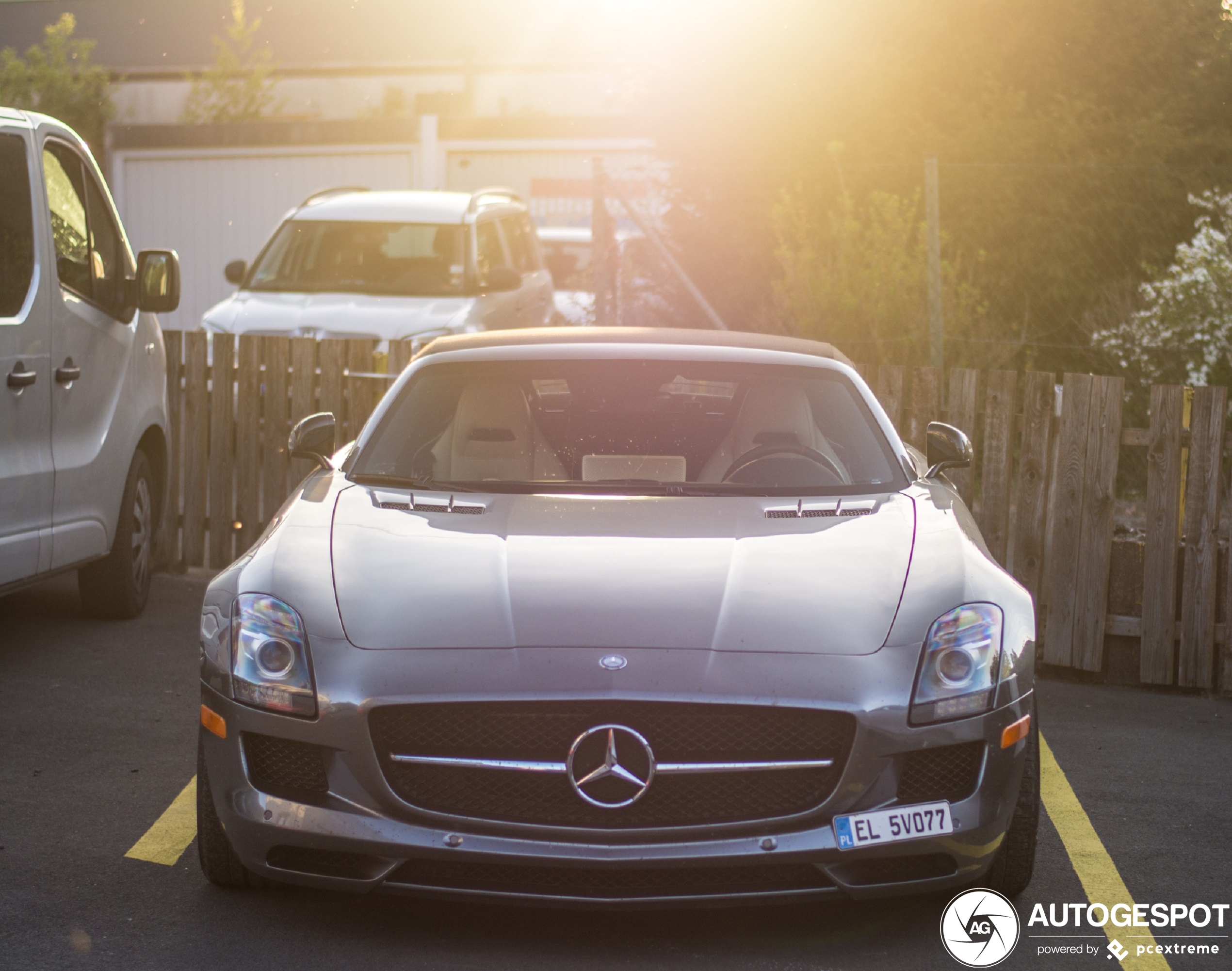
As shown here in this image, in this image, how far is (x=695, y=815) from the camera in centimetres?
355

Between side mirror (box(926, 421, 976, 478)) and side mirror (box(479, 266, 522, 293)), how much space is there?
6.88 meters

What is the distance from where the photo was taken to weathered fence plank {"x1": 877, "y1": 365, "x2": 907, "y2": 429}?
24.6ft

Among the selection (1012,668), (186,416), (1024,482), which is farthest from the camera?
(186,416)

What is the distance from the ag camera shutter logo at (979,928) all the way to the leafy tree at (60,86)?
32310 mm

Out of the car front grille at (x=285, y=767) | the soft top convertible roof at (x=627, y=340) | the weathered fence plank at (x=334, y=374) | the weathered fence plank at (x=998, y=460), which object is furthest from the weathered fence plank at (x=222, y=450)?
the car front grille at (x=285, y=767)

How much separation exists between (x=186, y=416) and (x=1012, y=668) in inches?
238

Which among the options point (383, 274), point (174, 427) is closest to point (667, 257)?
point (383, 274)

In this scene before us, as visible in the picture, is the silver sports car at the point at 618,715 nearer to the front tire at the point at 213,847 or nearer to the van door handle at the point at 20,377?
the front tire at the point at 213,847

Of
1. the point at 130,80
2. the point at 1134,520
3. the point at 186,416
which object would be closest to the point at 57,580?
the point at 186,416

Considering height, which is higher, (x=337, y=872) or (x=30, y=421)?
(x=30, y=421)

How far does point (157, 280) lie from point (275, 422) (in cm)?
156

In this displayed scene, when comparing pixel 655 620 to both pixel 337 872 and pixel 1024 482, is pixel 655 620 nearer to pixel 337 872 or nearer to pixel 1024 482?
pixel 337 872

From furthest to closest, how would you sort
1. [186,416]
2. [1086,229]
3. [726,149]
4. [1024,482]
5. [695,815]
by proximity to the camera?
[726,149], [1086,229], [186,416], [1024,482], [695,815]

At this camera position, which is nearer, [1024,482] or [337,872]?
[337,872]
